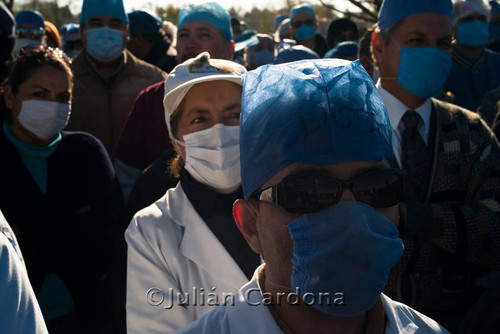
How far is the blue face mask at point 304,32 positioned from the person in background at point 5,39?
6.36 metres

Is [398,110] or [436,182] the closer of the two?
[436,182]

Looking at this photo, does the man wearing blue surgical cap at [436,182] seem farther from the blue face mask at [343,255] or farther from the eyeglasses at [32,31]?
the eyeglasses at [32,31]

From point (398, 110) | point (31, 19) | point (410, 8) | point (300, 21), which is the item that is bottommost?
point (300, 21)

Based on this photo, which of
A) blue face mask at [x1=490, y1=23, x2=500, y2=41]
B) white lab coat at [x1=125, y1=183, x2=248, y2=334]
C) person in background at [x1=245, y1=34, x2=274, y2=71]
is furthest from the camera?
person in background at [x1=245, y1=34, x2=274, y2=71]

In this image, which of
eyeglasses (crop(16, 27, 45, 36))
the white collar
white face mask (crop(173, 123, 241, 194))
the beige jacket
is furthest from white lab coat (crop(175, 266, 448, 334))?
eyeglasses (crop(16, 27, 45, 36))

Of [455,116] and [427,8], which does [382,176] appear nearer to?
[455,116]

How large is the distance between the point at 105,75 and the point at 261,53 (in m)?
4.43

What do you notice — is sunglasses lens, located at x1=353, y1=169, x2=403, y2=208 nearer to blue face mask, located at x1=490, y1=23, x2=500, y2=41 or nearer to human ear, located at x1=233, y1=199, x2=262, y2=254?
human ear, located at x1=233, y1=199, x2=262, y2=254

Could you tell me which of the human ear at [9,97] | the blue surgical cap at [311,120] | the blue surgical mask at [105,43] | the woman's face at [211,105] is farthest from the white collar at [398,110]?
the blue surgical mask at [105,43]

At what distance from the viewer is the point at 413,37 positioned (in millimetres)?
3191

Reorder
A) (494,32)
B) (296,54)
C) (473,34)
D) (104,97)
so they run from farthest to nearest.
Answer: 1. (494,32)
2. (296,54)
3. (473,34)
4. (104,97)

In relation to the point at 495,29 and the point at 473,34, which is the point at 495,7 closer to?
the point at 495,29

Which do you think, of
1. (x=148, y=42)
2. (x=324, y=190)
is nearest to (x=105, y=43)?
(x=148, y=42)

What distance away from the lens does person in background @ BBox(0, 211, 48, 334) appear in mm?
1556
